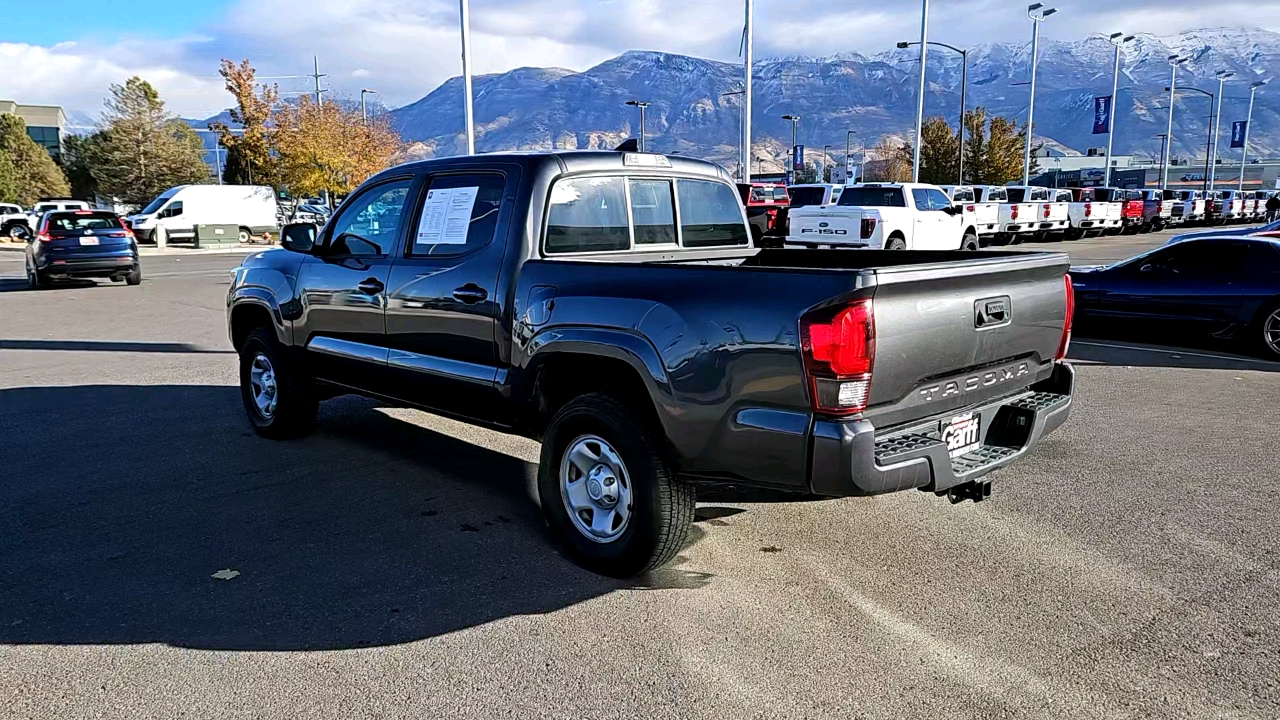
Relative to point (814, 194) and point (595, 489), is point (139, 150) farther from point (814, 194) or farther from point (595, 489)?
point (595, 489)

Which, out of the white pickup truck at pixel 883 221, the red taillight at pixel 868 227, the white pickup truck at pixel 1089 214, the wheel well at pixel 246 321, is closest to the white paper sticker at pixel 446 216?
the wheel well at pixel 246 321

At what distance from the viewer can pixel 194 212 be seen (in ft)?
129

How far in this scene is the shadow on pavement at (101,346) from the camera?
37.6 ft

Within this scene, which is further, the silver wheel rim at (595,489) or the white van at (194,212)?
the white van at (194,212)

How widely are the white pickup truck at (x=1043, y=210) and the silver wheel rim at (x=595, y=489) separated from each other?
29839mm

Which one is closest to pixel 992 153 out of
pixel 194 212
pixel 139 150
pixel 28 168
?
pixel 194 212

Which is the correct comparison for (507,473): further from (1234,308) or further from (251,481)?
(1234,308)

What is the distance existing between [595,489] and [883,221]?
15.6m

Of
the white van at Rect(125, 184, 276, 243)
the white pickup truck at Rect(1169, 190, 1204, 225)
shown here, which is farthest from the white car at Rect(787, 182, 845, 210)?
the white pickup truck at Rect(1169, 190, 1204, 225)

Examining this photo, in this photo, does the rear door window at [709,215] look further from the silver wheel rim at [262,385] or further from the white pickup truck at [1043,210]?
the white pickup truck at [1043,210]

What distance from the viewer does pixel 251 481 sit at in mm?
5953

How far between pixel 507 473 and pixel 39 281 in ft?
59.6

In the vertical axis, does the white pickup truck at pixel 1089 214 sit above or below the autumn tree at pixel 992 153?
below

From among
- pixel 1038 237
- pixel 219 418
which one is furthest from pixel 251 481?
pixel 1038 237
